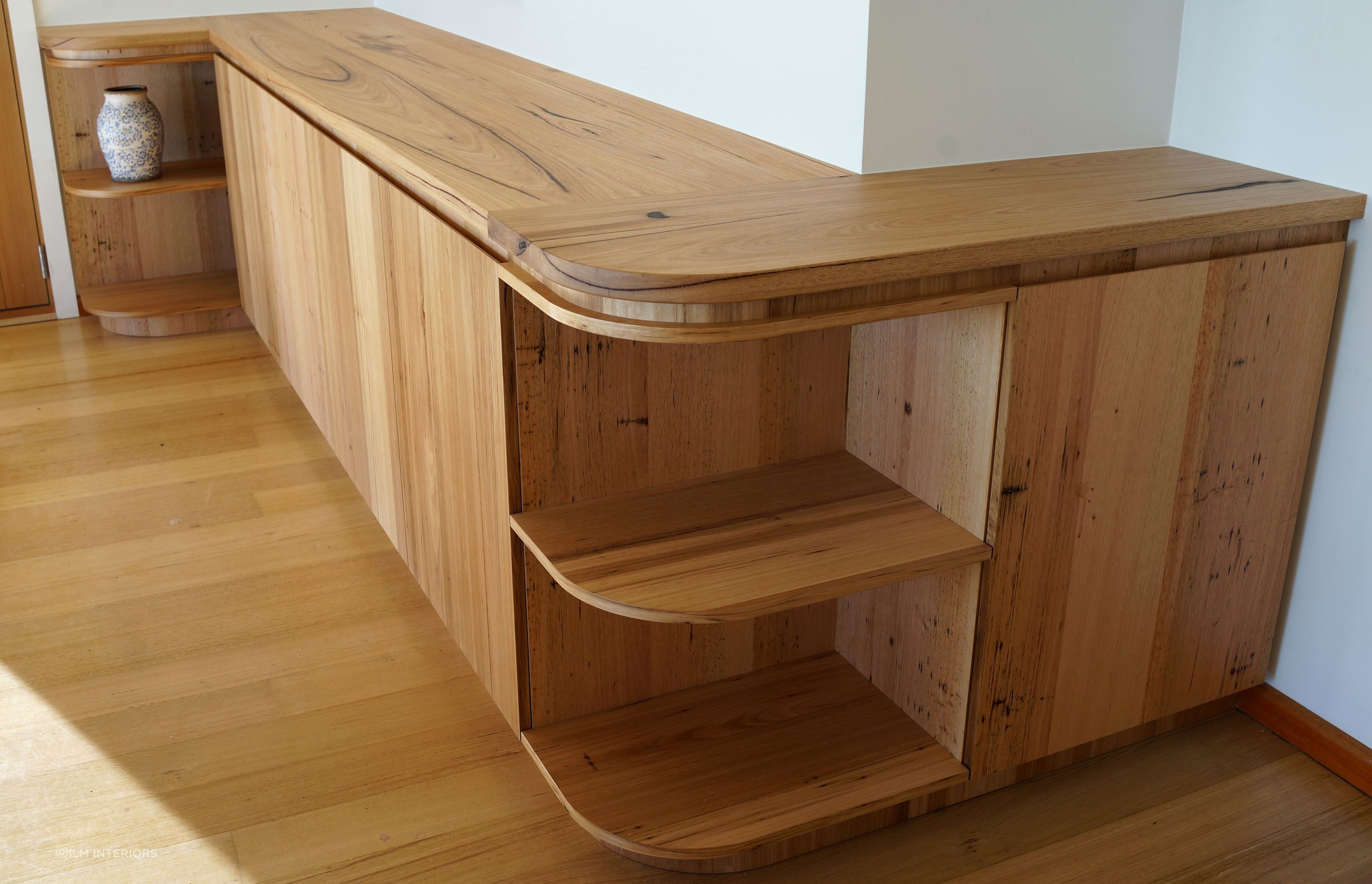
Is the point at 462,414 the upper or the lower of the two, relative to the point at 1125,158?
lower

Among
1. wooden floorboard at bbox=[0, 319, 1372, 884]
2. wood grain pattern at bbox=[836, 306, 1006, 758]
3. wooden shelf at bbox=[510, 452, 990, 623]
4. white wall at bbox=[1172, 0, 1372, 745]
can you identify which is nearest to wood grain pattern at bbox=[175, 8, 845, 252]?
wood grain pattern at bbox=[836, 306, 1006, 758]

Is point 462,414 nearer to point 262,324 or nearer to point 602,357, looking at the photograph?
point 602,357

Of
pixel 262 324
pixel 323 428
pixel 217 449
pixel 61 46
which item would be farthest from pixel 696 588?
pixel 61 46

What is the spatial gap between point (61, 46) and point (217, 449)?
125 cm

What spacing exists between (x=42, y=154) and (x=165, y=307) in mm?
571

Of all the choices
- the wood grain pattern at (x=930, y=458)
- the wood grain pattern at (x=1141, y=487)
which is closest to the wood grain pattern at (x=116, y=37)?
the wood grain pattern at (x=930, y=458)

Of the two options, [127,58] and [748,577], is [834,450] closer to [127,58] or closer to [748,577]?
[748,577]

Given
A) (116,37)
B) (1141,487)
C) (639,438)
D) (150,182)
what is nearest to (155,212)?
(150,182)

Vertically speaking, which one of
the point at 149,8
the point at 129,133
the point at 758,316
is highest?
the point at 149,8

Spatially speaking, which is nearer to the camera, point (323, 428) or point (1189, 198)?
point (1189, 198)

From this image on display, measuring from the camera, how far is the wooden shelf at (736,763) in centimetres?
142

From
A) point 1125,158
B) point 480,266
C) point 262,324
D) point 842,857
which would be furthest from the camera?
point 262,324

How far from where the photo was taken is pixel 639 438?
5.00 ft

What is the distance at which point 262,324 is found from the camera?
3057 mm
